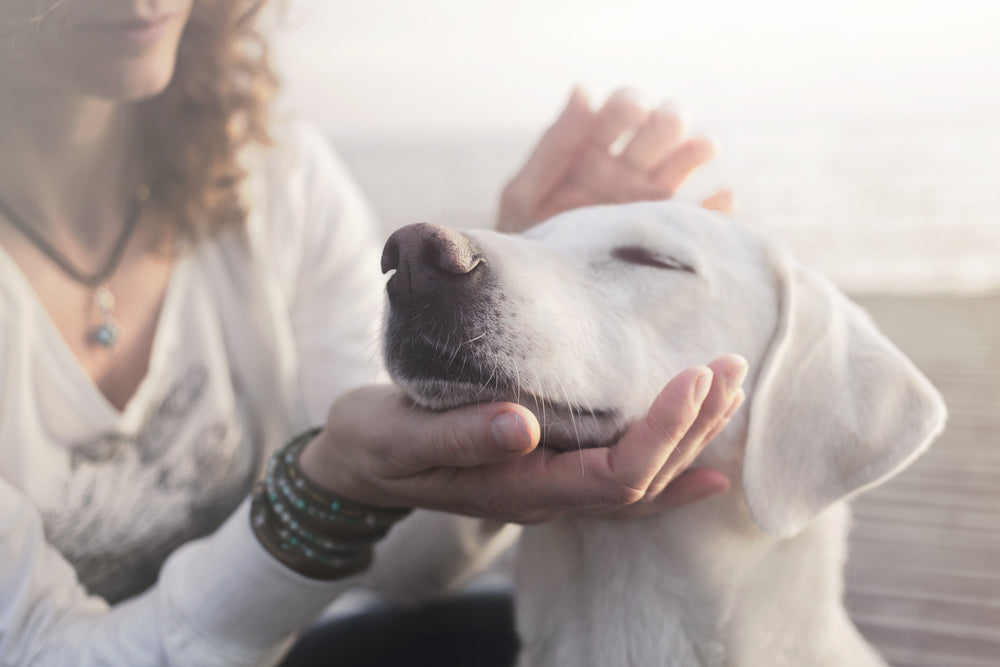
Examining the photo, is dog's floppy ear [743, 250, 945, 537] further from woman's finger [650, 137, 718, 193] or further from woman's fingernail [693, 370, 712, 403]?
woman's finger [650, 137, 718, 193]

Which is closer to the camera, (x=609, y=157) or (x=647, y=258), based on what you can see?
(x=647, y=258)

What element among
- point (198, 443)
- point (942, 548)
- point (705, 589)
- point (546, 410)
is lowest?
point (942, 548)

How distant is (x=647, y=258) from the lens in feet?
4.55

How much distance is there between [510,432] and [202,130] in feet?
4.86

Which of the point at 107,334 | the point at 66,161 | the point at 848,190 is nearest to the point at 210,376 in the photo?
the point at 107,334

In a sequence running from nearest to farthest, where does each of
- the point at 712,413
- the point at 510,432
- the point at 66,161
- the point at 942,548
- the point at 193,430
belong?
1. the point at 510,432
2. the point at 712,413
3. the point at 66,161
4. the point at 193,430
5. the point at 942,548

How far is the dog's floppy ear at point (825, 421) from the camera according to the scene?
4.20ft

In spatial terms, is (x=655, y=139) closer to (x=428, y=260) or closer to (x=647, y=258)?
(x=647, y=258)

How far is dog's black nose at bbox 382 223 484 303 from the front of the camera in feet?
3.46

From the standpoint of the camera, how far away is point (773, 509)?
128 cm

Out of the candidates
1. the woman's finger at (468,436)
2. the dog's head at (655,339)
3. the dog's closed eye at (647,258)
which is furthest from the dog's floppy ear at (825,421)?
the woman's finger at (468,436)

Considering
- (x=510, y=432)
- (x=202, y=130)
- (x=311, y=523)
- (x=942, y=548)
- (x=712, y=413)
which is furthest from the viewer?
(x=942, y=548)

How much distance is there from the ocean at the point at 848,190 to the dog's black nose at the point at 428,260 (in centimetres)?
85

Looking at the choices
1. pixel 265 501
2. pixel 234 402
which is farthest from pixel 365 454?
pixel 234 402
